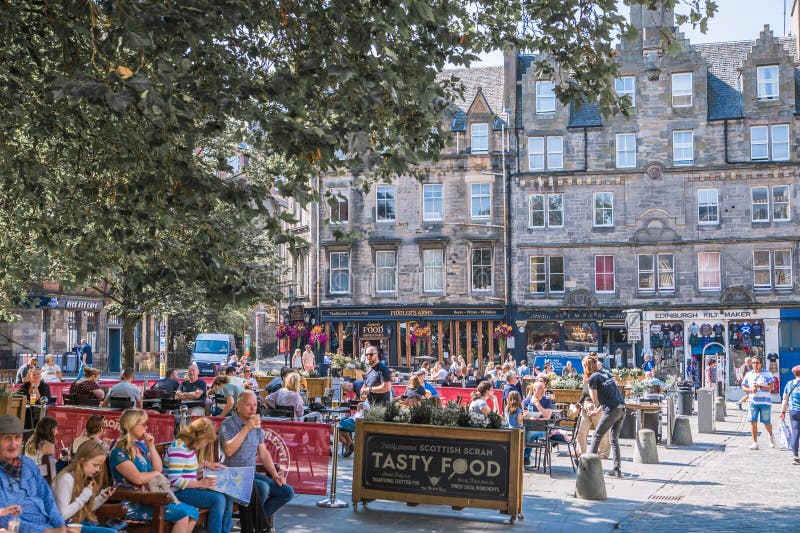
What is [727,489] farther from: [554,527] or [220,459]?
[220,459]

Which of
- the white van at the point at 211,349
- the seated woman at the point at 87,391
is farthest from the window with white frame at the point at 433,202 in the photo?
the seated woman at the point at 87,391

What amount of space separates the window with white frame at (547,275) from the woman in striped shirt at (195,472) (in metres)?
37.2

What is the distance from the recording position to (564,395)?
23266mm

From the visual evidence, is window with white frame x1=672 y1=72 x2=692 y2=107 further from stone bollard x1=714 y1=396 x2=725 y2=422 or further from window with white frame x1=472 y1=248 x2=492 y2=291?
stone bollard x1=714 y1=396 x2=725 y2=422

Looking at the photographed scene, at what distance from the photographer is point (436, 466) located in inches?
455

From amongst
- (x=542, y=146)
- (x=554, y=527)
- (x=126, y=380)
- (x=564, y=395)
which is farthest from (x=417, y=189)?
(x=554, y=527)

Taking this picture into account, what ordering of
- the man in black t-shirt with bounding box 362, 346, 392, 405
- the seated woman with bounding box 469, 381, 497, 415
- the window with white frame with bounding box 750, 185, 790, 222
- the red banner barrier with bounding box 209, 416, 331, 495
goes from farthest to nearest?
the window with white frame with bounding box 750, 185, 790, 222 < the man in black t-shirt with bounding box 362, 346, 392, 405 < the seated woman with bounding box 469, 381, 497, 415 < the red banner barrier with bounding box 209, 416, 331, 495

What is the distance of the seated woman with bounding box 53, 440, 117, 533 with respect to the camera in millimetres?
7739

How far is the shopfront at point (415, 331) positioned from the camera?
151ft

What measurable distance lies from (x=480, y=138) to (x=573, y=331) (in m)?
10.4

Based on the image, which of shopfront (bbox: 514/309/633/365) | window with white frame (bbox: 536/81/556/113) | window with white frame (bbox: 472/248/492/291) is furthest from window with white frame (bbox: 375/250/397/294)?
window with white frame (bbox: 536/81/556/113)

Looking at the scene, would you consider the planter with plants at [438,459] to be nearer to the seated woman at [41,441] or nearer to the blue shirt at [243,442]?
the blue shirt at [243,442]

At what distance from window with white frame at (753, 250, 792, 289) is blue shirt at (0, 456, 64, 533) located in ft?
133

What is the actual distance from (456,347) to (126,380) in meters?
Result: 29.7
